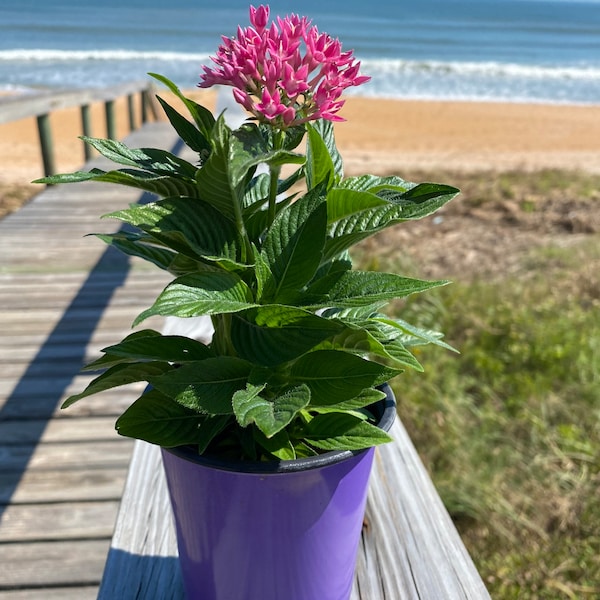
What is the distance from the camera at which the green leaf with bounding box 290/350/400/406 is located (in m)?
0.67

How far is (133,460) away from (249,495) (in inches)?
Result: 21.3

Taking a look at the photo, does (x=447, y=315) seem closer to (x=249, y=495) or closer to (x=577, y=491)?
(x=577, y=491)

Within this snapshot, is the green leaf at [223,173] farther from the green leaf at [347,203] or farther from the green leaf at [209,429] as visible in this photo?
the green leaf at [209,429]

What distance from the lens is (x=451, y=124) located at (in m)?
12.9

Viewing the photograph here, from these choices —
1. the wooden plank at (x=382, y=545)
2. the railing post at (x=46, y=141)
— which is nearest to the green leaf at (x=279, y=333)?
the wooden plank at (x=382, y=545)

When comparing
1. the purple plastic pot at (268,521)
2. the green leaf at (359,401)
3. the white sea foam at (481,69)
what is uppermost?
the green leaf at (359,401)

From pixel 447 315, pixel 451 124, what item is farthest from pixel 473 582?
pixel 451 124

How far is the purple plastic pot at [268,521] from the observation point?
0.67 m

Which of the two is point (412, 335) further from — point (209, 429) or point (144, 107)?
point (144, 107)

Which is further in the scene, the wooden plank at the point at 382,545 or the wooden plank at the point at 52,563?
the wooden plank at the point at 52,563

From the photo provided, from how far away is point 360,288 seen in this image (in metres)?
0.69

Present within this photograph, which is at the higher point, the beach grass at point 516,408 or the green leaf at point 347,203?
the green leaf at point 347,203

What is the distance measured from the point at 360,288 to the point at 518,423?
180 centimetres

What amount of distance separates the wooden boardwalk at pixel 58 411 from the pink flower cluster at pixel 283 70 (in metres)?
1.29
